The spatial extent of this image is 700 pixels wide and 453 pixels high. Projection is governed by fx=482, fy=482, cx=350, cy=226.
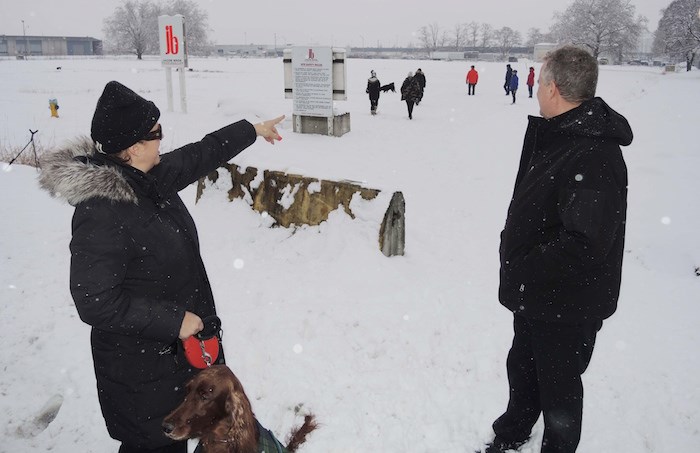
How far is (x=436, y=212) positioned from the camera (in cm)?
787

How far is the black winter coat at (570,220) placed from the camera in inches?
86.3

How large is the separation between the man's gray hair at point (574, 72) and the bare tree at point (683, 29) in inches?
2688

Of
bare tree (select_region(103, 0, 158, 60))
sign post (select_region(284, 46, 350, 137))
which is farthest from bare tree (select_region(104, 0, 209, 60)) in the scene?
sign post (select_region(284, 46, 350, 137))

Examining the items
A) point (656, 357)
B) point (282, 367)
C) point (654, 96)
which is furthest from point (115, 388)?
point (654, 96)

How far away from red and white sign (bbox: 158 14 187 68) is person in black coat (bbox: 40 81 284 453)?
15585mm

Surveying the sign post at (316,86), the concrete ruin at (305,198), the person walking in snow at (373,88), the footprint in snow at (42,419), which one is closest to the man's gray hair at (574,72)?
the concrete ruin at (305,198)

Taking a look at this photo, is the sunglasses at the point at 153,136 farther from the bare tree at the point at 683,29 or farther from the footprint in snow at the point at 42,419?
the bare tree at the point at 683,29

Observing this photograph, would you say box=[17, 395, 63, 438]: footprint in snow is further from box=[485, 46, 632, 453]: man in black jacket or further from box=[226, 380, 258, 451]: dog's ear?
box=[485, 46, 632, 453]: man in black jacket

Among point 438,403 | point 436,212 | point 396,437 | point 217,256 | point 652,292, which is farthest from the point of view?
point 436,212

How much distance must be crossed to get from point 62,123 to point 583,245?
58.3 feet

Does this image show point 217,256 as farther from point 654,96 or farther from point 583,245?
point 654,96

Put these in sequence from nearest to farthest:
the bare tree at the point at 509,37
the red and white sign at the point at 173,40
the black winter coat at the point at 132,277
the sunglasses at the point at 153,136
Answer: the black winter coat at the point at 132,277 < the sunglasses at the point at 153,136 < the red and white sign at the point at 173,40 < the bare tree at the point at 509,37

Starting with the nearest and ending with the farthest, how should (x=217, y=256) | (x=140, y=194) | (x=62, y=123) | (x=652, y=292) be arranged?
(x=140, y=194) < (x=652, y=292) < (x=217, y=256) < (x=62, y=123)

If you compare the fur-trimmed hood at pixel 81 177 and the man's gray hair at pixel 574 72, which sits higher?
the man's gray hair at pixel 574 72
